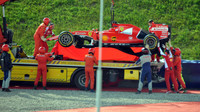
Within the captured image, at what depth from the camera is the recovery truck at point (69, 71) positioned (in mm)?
13328

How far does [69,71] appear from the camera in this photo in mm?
13492

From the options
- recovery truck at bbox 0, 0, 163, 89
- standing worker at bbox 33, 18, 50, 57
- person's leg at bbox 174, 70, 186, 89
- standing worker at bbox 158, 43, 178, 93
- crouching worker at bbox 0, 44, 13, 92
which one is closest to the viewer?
crouching worker at bbox 0, 44, 13, 92

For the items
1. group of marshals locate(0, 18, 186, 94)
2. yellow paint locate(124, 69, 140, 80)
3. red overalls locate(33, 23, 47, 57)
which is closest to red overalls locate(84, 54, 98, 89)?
group of marshals locate(0, 18, 186, 94)

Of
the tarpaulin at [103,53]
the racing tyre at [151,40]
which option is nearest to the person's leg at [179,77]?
the racing tyre at [151,40]

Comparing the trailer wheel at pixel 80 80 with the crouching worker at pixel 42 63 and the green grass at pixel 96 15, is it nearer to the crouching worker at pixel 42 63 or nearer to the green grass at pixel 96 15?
the crouching worker at pixel 42 63

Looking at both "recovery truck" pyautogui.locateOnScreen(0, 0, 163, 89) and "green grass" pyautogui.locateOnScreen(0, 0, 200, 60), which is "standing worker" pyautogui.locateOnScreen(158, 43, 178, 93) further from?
"green grass" pyautogui.locateOnScreen(0, 0, 200, 60)

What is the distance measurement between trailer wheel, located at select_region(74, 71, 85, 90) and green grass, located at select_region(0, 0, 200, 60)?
33.9ft

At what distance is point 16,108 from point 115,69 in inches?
220

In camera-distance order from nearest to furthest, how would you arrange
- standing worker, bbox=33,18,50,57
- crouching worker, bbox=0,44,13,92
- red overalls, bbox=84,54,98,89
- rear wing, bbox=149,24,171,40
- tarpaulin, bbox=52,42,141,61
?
crouching worker, bbox=0,44,13,92, red overalls, bbox=84,54,98,89, rear wing, bbox=149,24,171,40, standing worker, bbox=33,18,50,57, tarpaulin, bbox=52,42,141,61

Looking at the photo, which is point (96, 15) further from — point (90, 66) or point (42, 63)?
point (90, 66)

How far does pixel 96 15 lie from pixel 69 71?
1325 cm

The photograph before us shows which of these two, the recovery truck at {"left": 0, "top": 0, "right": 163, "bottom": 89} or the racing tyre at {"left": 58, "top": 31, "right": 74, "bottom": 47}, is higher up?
the racing tyre at {"left": 58, "top": 31, "right": 74, "bottom": 47}

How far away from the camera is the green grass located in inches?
960

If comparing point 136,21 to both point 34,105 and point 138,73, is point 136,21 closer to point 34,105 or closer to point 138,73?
point 138,73
